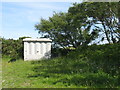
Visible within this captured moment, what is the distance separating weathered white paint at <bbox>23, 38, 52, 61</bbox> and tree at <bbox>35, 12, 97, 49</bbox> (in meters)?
4.78

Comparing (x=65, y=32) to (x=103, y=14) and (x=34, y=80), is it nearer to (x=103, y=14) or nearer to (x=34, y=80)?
(x=103, y=14)

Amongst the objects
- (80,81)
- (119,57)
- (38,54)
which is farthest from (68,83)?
(38,54)

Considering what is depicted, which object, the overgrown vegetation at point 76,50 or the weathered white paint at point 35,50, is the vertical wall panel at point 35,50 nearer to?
the weathered white paint at point 35,50

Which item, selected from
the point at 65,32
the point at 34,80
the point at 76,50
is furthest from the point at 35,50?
the point at 34,80

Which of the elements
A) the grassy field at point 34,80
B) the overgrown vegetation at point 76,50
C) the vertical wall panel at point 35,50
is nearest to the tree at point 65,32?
the overgrown vegetation at point 76,50

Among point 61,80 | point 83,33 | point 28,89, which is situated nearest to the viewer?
point 28,89

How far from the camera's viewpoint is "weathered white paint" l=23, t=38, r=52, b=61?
20.2 metres

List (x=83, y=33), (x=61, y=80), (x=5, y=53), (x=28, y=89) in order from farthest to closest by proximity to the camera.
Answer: (x=83, y=33), (x=5, y=53), (x=61, y=80), (x=28, y=89)

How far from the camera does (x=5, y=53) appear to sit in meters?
21.6

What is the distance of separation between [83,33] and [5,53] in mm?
10792

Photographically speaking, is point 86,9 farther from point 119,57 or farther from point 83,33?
point 83,33

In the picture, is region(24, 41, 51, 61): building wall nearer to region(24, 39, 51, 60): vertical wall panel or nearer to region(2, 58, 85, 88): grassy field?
region(24, 39, 51, 60): vertical wall panel

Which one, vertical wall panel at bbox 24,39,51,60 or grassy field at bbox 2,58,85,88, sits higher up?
vertical wall panel at bbox 24,39,51,60

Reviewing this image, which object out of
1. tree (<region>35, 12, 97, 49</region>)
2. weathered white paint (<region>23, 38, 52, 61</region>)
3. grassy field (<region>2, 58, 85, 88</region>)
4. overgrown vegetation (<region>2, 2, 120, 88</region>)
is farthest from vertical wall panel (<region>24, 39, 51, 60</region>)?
grassy field (<region>2, 58, 85, 88</region>)
